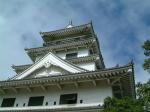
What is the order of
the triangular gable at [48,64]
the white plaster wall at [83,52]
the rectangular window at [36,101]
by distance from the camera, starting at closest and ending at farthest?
1. the rectangular window at [36,101]
2. the triangular gable at [48,64]
3. the white plaster wall at [83,52]

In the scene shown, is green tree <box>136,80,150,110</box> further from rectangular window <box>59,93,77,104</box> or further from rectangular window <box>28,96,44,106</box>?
rectangular window <box>28,96,44,106</box>

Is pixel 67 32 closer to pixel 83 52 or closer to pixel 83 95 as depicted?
pixel 83 52

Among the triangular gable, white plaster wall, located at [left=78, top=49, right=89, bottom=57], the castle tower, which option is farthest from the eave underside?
the triangular gable

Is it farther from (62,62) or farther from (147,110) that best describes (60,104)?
(147,110)

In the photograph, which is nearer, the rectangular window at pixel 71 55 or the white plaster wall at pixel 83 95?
the white plaster wall at pixel 83 95

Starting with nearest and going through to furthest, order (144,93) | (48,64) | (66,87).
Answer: (144,93) → (66,87) → (48,64)

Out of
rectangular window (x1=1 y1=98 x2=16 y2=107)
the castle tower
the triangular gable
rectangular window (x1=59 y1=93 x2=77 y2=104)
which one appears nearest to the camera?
the castle tower

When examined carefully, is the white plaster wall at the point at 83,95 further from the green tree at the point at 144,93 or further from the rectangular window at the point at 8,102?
the green tree at the point at 144,93

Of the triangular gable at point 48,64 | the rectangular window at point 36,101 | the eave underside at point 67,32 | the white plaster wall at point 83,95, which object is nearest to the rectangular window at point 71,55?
the triangular gable at point 48,64

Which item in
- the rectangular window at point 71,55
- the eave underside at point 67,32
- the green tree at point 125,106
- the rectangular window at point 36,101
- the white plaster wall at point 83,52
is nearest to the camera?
the green tree at point 125,106

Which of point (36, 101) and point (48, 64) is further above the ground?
point (48, 64)

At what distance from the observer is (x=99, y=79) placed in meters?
17.9

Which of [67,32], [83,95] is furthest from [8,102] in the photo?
[67,32]

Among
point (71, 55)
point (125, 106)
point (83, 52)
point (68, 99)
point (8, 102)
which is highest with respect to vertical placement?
point (83, 52)
